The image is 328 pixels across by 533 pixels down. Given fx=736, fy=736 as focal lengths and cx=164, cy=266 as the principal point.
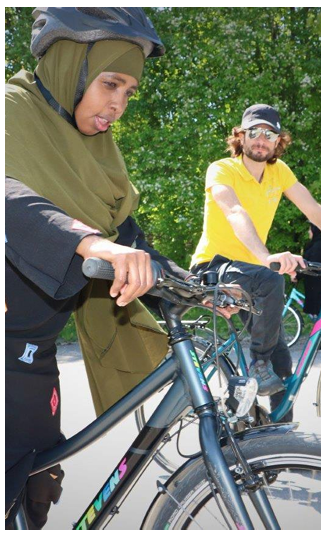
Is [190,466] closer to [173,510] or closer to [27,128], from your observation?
[173,510]

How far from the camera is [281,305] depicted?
399 cm

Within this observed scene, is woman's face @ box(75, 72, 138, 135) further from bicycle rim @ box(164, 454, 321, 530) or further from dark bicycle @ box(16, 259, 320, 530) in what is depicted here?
bicycle rim @ box(164, 454, 321, 530)

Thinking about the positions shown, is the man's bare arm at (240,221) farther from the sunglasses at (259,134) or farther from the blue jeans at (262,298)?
the sunglasses at (259,134)

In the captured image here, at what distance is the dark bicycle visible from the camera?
6.42 ft

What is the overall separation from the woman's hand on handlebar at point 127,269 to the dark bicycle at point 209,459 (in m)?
0.06

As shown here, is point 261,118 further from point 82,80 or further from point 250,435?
point 250,435

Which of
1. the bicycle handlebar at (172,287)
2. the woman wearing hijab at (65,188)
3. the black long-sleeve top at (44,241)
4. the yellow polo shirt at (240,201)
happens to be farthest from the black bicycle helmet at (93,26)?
the yellow polo shirt at (240,201)

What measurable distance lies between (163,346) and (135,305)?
0.62 feet

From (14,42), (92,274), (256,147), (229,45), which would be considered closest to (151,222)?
(229,45)

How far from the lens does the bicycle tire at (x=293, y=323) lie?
9.46 metres

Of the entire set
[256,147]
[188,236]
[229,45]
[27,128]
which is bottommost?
[27,128]

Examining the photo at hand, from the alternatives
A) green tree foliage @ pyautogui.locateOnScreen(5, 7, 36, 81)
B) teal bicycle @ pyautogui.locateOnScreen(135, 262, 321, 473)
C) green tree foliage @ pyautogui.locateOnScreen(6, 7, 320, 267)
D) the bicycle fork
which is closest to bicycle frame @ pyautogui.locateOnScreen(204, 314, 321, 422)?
teal bicycle @ pyautogui.locateOnScreen(135, 262, 321, 473)

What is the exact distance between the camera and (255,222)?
4652mm

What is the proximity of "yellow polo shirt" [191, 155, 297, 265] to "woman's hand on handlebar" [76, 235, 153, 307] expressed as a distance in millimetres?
2711
